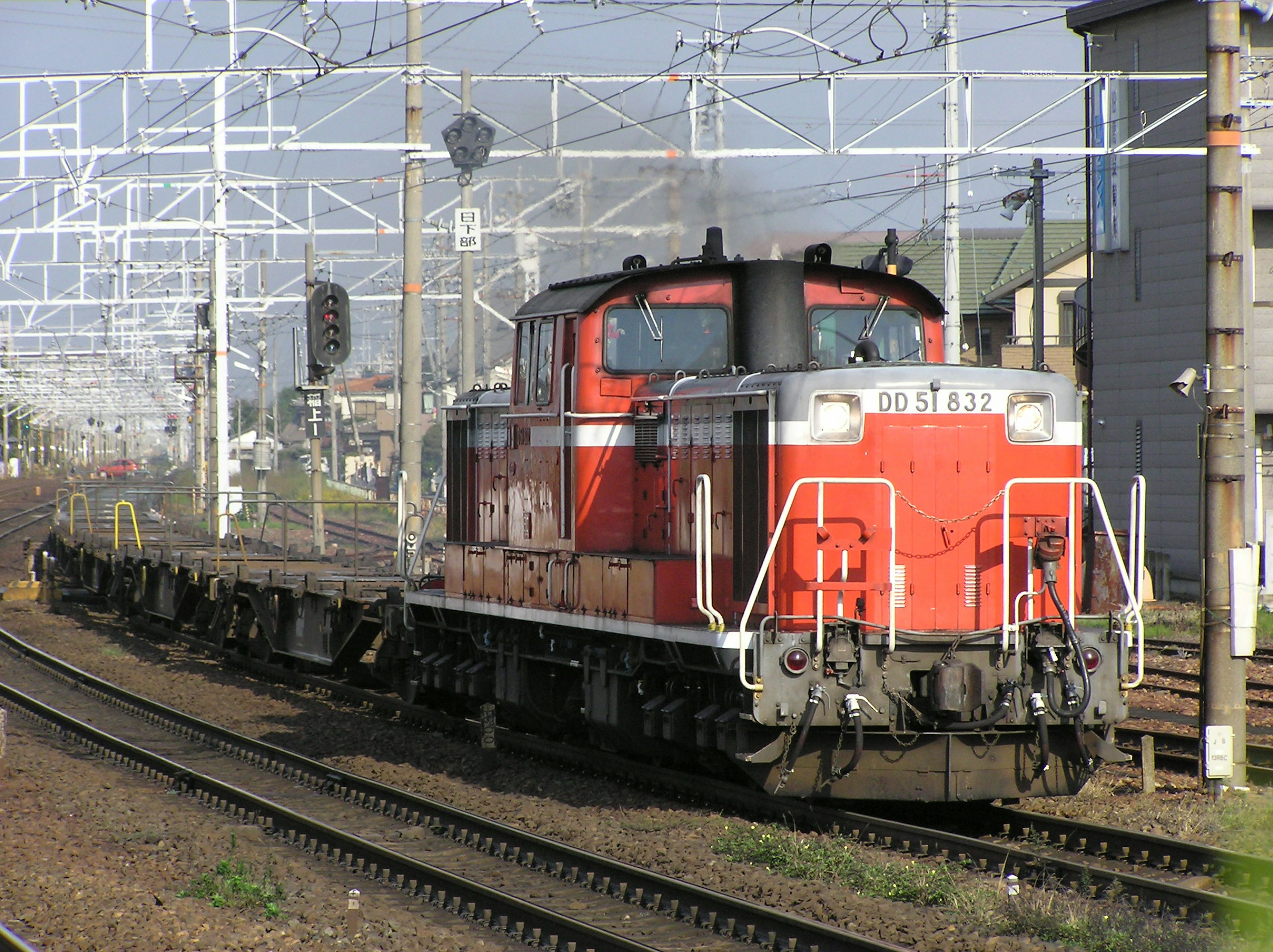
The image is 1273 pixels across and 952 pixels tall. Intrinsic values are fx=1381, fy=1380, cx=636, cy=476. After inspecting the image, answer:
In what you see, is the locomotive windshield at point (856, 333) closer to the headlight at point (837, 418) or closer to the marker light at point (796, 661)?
the headlight at point (837, 418)

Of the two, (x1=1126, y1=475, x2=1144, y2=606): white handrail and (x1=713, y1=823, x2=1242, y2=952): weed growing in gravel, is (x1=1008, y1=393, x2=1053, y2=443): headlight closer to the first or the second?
(x1=1126, y1=475, x2=1144, y2=606): white handrail

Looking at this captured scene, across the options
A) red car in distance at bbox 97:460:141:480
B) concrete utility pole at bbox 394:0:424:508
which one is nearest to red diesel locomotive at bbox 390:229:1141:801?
concrete utility pole at bbox 394:0:424:508

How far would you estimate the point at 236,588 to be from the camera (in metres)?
17.8

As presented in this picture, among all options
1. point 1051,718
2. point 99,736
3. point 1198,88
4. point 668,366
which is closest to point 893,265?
point 668,366

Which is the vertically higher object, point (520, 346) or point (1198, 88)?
point (1198, 88)

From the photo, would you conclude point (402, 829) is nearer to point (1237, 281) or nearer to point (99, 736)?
point (99, 736)

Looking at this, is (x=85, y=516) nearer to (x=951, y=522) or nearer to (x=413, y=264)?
(x=413, y=264)

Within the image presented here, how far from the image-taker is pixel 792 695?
800cm

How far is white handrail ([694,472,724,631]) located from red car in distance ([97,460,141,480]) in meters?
57.8

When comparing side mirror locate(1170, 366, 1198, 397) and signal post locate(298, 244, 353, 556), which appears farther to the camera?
signal post locate(298, 244, 353, 556)

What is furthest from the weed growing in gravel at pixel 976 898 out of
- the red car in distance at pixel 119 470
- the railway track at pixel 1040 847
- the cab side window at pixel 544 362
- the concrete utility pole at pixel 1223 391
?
the red car in distance at pixel 119 470

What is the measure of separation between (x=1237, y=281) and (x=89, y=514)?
28510 mm

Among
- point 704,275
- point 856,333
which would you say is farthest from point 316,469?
point 856,333

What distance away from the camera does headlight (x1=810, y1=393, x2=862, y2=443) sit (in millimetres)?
8328
